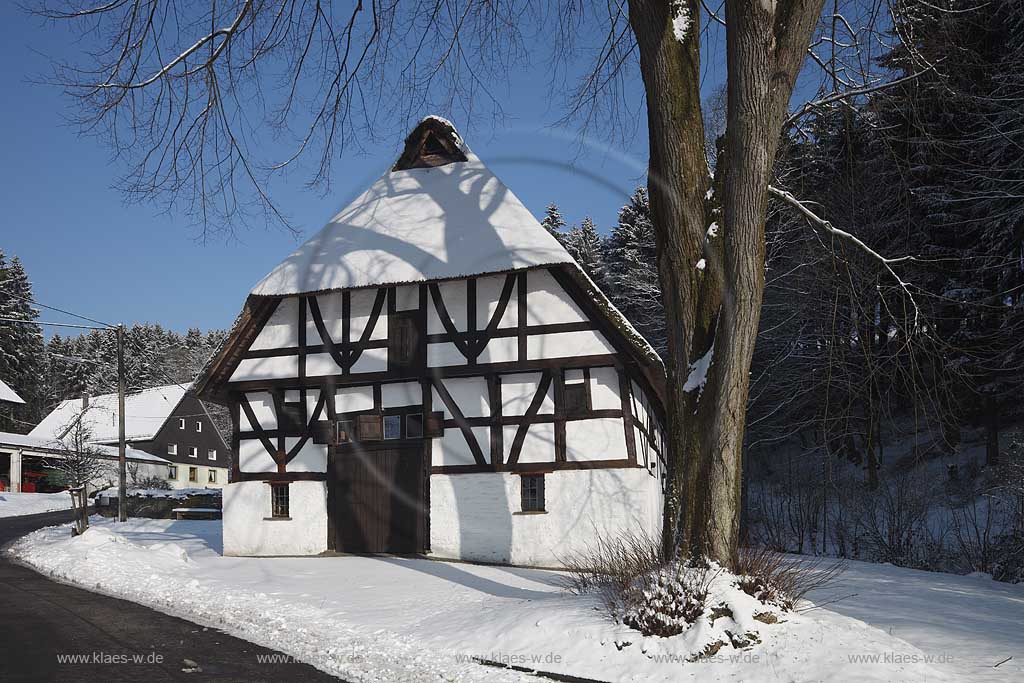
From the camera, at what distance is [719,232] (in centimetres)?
746

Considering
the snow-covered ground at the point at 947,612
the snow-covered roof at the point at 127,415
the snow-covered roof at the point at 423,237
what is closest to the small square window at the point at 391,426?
the snow-covered roof at the point at 423,237

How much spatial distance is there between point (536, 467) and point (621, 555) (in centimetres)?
687

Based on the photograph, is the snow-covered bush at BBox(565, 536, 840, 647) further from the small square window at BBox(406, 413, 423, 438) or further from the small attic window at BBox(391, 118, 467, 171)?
the small attic window at BBox(391, 118, 467, 171)

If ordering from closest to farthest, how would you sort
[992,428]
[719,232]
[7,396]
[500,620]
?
[719,232]
[500,620]
[992,428]
[7,396]

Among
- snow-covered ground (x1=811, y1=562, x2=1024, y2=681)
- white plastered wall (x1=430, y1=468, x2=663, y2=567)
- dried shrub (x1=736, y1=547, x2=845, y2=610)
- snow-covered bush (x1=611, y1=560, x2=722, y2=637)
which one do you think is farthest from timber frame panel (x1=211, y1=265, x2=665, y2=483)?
snow-covered bush (x1=611, y1=560, x2=722, y2=637)

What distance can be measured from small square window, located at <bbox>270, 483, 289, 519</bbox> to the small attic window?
8.16m

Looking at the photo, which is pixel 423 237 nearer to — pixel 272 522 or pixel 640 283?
pixel 272 522

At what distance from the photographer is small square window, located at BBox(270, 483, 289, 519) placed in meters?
17.6

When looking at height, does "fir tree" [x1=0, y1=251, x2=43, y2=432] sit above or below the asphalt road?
above

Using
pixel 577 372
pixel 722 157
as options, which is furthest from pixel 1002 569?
pixel 722 157

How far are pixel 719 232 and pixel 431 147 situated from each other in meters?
13.4

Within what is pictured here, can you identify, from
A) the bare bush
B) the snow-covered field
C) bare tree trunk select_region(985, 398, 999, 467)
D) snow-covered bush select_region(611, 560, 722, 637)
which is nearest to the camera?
the snow-covered field

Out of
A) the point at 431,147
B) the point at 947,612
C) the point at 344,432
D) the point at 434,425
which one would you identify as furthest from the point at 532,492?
the point at 431,147

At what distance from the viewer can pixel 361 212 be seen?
1944 cm
